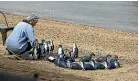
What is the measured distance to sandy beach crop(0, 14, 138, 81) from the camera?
7.36m

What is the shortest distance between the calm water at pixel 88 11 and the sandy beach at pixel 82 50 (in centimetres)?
131

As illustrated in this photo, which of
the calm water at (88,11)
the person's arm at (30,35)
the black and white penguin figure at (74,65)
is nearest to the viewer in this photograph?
the black and white penguin figure at (74,65)

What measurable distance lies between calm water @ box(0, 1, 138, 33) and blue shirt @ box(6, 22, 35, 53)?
232 inches

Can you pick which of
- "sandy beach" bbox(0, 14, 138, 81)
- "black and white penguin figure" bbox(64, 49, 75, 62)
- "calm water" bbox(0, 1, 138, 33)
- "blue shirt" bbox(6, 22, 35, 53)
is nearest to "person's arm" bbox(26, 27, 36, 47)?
"blue shirt" bbox(6, 22, 35, 53)

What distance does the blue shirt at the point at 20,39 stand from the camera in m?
8.47

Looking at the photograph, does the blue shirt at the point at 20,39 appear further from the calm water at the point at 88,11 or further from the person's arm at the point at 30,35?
the calm water at the point at 88,11

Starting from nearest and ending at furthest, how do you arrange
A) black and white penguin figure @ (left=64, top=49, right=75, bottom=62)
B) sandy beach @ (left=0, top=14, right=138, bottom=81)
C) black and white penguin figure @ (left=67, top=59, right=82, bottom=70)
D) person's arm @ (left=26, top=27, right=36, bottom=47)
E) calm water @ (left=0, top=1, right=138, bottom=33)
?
sandy beach @ (left=0, top=14, right=138, bottom=81) → black and white penguin figure @ (left=67, top=59, right=82, bottom=70) → black and white penguin figure @ (left=64, top=49, right=75, bottom=62) → person's arm @ (left=26, top=27, right=36, bottom=47) → calm water @ (left=0, top=1, right=138, bottom=33)

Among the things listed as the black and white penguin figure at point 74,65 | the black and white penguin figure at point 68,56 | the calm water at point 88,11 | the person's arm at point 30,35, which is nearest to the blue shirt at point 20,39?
the person's arm at point 30,35

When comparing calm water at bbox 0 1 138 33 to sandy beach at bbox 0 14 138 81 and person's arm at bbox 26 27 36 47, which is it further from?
person's arm at bbox 26 27 36 47

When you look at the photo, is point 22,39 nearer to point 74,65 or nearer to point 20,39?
point 20,39

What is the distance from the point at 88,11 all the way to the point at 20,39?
31.2 feet

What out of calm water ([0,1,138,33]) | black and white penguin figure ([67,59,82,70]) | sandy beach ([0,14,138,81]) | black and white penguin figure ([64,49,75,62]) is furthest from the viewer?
calm water ([0,1,138,33])

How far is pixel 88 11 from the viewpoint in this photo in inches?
701

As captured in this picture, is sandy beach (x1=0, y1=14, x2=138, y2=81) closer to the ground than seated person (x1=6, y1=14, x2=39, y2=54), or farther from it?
closer to the ground
